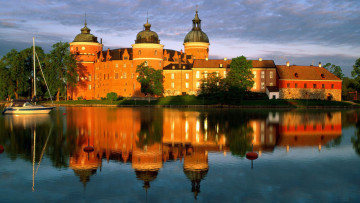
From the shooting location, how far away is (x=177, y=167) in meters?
18.1

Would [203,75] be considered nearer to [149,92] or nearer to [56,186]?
[149,92]

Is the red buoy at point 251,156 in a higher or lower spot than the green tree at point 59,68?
lower

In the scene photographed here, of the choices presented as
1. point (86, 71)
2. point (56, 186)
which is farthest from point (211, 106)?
point (56, 186)

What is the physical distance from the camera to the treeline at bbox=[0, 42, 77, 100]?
8712 cm

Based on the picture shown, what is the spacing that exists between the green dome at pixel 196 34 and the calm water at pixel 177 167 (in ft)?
256

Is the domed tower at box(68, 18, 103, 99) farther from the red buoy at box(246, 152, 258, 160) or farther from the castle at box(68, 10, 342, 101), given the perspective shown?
the red buoy at box(246, 152, 258, 160)

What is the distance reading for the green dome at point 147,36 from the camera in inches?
3629

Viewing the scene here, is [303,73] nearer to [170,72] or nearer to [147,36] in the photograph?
[170,72]

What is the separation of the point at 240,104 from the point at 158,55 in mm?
28097

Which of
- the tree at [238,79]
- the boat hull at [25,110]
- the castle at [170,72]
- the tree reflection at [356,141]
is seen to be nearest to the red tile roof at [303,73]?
the castle at [170,72]

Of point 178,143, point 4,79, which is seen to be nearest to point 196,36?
point 4,79

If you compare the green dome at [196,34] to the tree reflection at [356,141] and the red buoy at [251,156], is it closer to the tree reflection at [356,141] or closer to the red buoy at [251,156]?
the tree reflection at [356,141]

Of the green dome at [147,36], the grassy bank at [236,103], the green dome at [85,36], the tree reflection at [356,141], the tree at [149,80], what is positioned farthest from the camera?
the green dome at [85,36]

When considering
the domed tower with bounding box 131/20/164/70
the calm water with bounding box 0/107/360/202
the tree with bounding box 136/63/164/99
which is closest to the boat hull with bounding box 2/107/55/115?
the calm water with bounding box 0/107/360/202
